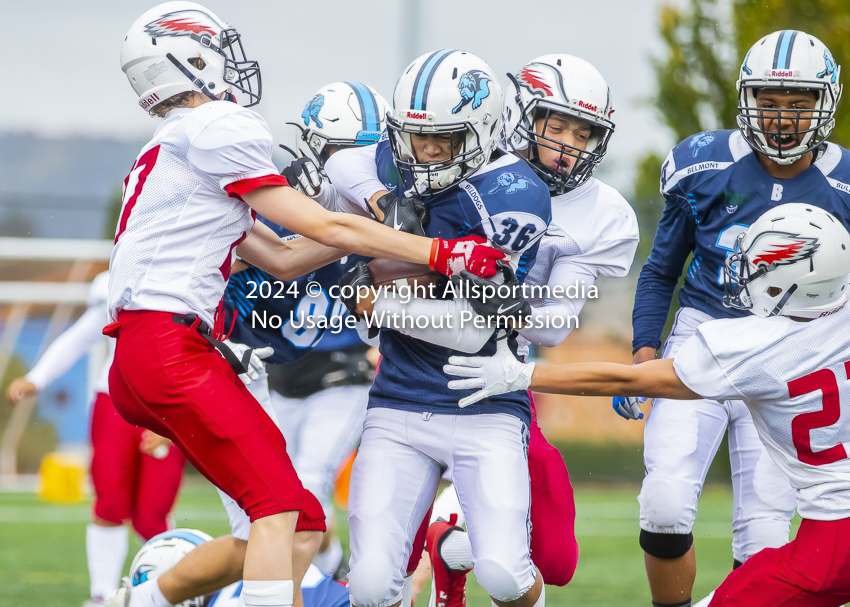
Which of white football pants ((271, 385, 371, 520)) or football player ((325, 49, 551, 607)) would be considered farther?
white football pants ((271, 385, 371, 520))

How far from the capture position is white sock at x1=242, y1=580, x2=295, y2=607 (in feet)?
8.49

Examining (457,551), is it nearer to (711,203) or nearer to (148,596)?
(148,596)

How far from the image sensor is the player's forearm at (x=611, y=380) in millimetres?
2826

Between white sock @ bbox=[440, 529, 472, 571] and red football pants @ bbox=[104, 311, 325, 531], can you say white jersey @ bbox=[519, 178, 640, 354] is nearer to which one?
white sock @ bbox=[440, 529, 472, 571]

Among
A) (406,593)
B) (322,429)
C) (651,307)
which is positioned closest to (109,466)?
(322,429)

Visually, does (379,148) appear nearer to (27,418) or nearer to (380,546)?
(380,546)

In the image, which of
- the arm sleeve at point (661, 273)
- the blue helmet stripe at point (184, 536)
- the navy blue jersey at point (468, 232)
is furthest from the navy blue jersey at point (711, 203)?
the blue helmet stripe at point (184, 536)

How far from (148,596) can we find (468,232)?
5.39ft

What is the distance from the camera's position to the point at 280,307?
4023 mm

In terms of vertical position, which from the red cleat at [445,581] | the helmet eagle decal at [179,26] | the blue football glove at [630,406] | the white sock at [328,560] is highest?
the helmet eagle decal at [179,26]

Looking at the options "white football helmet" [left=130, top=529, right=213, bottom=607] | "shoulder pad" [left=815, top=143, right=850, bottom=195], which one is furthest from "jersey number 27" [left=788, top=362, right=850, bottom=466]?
"white football helmet" [left=130, top=529, right=213, bottom=607]

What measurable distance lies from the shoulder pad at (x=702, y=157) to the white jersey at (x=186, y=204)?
1652 millimetres

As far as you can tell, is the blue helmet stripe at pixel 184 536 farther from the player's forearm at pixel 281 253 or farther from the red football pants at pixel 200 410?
the player's forearm at pixel 281 253

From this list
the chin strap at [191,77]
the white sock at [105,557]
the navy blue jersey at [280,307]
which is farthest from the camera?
the white sock at [105,557]
